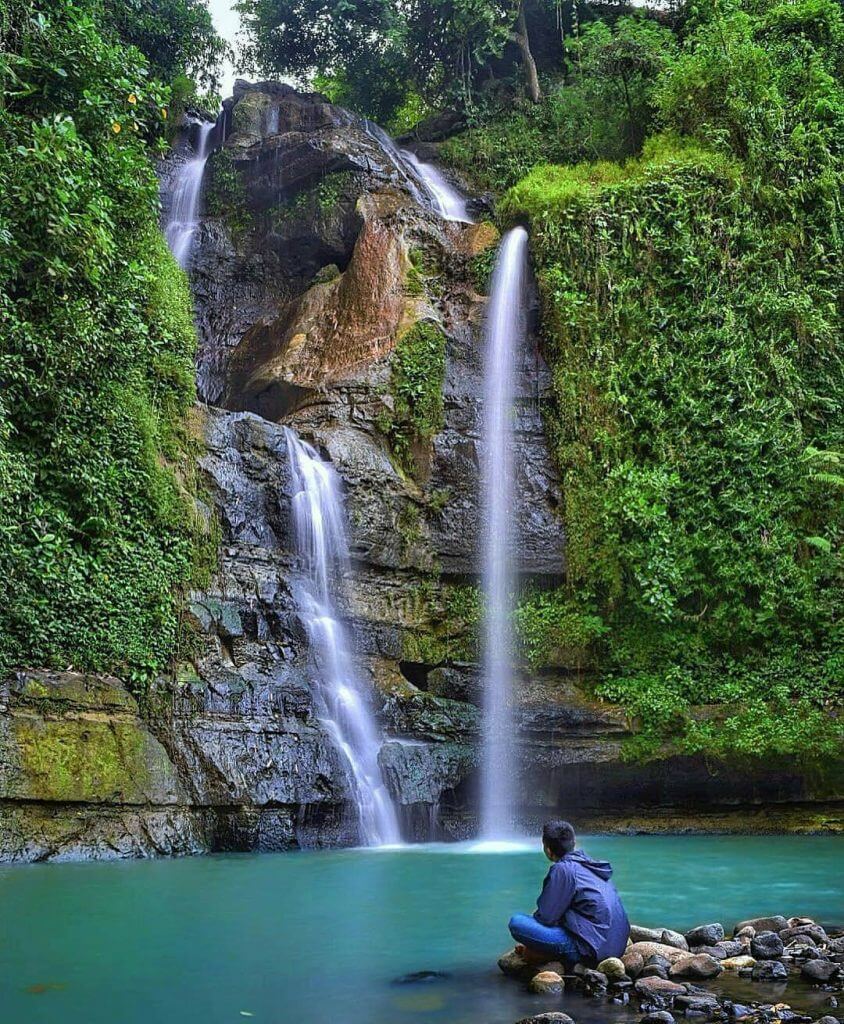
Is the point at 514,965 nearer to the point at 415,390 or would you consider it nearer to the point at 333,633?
the point at 333,633

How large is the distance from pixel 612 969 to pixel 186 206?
19.9 meters

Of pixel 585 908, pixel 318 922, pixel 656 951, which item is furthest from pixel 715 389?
pixel 585 908

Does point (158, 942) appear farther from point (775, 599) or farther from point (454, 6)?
point (454, 6)

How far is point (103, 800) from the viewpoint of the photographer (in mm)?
11266

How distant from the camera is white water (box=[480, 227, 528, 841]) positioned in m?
14.0

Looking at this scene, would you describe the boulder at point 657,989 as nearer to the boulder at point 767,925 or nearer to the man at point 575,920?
the man at point 575,920

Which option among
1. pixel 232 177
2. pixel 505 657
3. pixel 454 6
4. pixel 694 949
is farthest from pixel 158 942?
pixel 454 6

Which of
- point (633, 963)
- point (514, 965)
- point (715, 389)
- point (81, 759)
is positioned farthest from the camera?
point (715, 389)

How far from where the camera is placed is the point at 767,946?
20.4 ft

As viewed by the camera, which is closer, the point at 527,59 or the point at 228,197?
the point at 228,197

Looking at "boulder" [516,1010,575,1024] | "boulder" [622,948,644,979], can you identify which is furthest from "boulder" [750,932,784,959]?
"boulder" [516,1010,575,1024]

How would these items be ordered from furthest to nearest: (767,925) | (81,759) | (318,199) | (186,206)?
(186,206) < (318,199) < (81,759) < (767,925)

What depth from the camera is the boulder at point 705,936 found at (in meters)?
6.53

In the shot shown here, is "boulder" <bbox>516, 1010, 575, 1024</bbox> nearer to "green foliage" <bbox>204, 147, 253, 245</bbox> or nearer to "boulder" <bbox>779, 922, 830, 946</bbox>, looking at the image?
"boulder" <bbox>779, 922, 830, 946</bbox>
